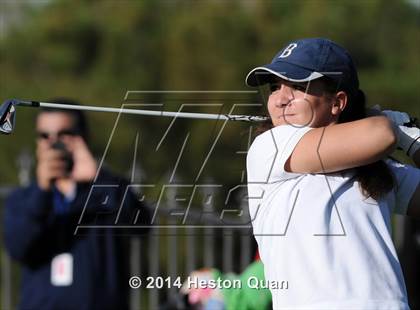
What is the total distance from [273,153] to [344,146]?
0.76 feet

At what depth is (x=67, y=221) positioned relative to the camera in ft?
18.1

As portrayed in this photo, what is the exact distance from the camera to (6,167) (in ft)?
55.2

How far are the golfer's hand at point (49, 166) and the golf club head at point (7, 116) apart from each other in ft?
5.30

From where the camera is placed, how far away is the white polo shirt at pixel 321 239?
9.96ft

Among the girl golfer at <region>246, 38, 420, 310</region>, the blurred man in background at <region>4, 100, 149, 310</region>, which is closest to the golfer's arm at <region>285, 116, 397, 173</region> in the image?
the girl golfer at <region>246, 38, 420, 310</region>

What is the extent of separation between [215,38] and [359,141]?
17.8 metres

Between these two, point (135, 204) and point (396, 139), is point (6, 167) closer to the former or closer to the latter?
point (135, 204)

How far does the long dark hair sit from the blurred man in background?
2.27 metres

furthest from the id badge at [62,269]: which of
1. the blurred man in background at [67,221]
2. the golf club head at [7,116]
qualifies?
the golf club head at [7,116]

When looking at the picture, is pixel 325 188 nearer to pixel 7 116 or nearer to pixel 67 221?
pixel 7 116

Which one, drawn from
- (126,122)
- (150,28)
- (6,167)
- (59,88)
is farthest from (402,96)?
(150,28)

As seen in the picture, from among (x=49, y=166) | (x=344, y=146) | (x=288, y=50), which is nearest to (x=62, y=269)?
(x=49, y=166)

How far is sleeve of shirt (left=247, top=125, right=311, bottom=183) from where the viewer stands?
3131 millimetres

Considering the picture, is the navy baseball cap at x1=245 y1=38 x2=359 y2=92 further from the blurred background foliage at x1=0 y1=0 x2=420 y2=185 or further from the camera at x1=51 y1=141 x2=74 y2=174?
the blurred background foliage at x1=0 y1=0 x2=420 y2=185
